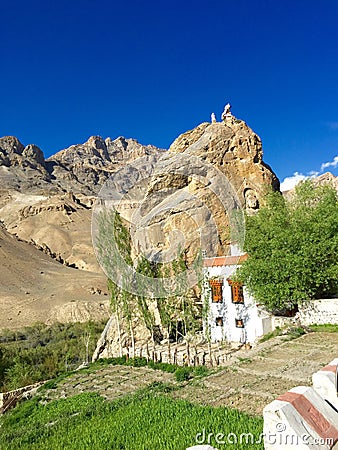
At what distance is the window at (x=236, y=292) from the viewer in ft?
57.0

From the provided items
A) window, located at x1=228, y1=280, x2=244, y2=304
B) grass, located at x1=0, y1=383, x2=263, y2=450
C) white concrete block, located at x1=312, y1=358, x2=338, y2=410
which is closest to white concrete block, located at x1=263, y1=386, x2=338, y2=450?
white concrete block, located at x1=312, y1=358, x2=338, y2=410

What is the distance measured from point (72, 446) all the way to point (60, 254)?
203ft

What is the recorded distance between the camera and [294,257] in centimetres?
1472

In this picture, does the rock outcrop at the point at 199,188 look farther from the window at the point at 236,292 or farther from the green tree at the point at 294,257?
the green tree at the point at 294,257

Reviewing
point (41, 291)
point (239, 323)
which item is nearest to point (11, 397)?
point (239, 323)

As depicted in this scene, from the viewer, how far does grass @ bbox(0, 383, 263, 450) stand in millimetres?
5594

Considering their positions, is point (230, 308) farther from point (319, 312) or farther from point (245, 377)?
point (245, 377)

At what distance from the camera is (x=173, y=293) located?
17.4 m

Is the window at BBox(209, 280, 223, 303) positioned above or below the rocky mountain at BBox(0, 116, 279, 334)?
below

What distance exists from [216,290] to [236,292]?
120cm

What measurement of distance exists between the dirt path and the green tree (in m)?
2.23

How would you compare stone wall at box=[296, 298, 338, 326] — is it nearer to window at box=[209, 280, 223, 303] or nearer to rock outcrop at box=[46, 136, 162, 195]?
window at box=[209, 280, 223, 303]

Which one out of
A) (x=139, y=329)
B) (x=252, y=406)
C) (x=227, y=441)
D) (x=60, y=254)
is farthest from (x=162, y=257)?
(x=60, y=254)

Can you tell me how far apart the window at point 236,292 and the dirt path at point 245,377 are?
4.06 m
